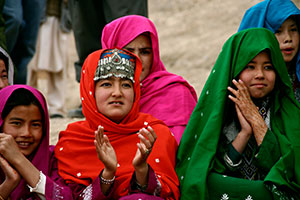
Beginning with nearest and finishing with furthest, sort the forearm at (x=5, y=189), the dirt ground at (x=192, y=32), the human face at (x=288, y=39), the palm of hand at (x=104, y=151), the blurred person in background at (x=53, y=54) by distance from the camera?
the palm of hand at (x=104, y=151), the forearm at (x=5, y=189), the human face at (x=288, y=39), the blurred person in background at (x=53, y=54), the dirt ground at (x=192, y=32)

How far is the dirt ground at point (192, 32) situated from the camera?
11234mm

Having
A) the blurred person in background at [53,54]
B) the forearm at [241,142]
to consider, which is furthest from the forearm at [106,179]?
the blurred person in background at [53,54]

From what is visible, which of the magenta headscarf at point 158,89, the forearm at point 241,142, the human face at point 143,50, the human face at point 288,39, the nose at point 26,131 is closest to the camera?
the forearm at point 241,142

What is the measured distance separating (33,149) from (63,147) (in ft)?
0.65

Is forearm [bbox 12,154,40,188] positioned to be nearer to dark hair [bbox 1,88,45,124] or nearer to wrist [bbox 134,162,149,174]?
dark hair [bbox 1,88,45,124]

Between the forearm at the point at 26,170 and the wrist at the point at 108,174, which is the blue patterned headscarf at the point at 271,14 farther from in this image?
the forearm at the point at 26,170

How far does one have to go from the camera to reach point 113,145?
331 cm

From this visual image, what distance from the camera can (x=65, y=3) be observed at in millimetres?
7508

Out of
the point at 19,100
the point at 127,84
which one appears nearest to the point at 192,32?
the point at 127,84

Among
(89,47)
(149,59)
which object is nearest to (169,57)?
(89,47)

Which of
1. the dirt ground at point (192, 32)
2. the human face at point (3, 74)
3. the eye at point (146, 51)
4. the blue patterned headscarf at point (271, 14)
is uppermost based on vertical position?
the blue patterned headscarf at point (271, 14)

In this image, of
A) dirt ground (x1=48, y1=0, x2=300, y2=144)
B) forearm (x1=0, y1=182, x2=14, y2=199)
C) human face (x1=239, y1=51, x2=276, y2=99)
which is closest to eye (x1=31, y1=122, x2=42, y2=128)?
forearm (x1=0, y1=182, x2=14, y2=199)

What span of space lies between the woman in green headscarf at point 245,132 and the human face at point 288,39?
73 cm

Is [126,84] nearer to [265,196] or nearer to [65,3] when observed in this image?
[265,196]
